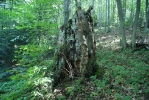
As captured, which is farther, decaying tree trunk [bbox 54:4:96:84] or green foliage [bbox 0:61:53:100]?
decaying tree trunk [bbox 54:4:96:84]

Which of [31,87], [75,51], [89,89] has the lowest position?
[89,89]

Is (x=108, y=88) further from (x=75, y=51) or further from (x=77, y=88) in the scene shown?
(x=75, y=51)

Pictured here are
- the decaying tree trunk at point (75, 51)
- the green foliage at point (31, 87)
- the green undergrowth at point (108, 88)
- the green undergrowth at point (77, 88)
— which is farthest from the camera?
the decaying tree trunk at point (75, 51)

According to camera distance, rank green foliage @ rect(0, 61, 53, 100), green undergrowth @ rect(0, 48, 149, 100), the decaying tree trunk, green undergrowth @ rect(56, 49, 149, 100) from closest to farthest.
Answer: green foliage @ rect(0, 61, 53, 100)
green undergrowth @ rect(0, 48, 149, 100)
green undergrowth @ rect(56, 49, 149, 100)
the decaying tree trunk

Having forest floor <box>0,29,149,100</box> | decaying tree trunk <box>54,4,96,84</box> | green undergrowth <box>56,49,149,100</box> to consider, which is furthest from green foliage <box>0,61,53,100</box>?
decaying tree trunk <box>54,4,96,84</box>

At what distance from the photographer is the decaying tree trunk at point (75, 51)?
5.25m

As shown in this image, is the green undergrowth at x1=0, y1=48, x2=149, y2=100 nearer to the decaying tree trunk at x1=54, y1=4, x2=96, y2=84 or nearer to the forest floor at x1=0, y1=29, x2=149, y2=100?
the forest floor at x1=0, y1=29, x2=149, y2=100

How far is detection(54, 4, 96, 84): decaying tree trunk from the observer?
5.25 meters

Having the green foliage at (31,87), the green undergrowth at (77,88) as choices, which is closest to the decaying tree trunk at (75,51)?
the green undergrowth at (77,88)

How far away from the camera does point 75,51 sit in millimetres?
5281

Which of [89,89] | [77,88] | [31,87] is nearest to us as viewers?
[31,87]

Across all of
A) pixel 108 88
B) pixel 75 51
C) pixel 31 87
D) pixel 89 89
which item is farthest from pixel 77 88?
pixel 31 87

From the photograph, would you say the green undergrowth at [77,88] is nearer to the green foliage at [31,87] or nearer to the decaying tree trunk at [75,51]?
the green foliage at [31,87]

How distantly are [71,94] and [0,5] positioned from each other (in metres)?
14.3
